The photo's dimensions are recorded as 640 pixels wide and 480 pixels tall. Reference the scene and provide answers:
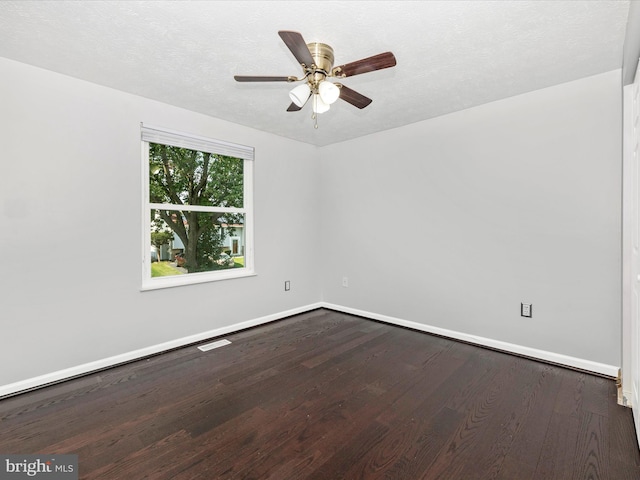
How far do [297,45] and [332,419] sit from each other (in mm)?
2131

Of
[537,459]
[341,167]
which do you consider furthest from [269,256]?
[537,459]

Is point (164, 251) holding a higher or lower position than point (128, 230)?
lower

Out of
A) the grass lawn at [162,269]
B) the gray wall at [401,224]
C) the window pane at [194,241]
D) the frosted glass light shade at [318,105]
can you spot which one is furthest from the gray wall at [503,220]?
the grass lawn at [162,269]

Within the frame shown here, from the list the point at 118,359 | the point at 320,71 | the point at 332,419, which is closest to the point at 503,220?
the point at 320,71

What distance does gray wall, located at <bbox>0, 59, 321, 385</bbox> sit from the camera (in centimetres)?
227

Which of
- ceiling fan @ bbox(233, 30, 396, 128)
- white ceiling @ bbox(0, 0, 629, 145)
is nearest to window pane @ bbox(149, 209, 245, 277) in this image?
white ceiling @ bbox(0, 0, 629, 145)

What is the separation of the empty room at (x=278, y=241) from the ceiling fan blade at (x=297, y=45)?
26 mm

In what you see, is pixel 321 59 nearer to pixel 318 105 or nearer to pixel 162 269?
pixel 318 105

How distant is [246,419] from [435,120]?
326 cm

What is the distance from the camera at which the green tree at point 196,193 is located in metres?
3.12

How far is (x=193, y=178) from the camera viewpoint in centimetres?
339

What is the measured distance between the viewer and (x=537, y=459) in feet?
5.32

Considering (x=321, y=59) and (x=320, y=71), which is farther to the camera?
(x=321, y=59)

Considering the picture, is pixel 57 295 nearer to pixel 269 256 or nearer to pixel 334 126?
pixel 269 256
